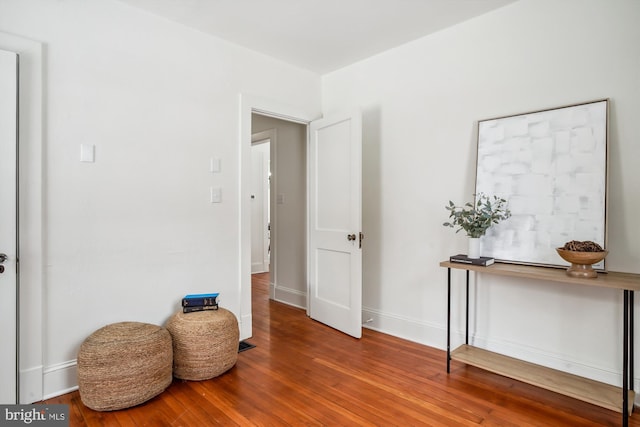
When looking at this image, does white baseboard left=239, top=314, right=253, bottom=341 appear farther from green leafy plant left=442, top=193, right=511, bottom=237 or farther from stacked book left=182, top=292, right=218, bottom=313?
green leafy plant left=442, top=193, right=511, bottom=237

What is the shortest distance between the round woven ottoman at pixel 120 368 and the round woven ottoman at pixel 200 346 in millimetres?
181

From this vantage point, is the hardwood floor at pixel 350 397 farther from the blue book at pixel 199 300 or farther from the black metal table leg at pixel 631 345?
the blue book at pixel 199 300

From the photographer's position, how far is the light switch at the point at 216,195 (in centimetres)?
302

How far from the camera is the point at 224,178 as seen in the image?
10.2 feet

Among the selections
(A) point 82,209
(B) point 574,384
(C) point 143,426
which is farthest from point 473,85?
(C) point 143,426

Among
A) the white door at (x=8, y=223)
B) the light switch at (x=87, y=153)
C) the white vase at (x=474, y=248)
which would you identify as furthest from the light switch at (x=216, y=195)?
the white vase at (x=474, y=248)

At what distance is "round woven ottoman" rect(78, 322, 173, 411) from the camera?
2.05 metres

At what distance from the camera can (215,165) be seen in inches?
120

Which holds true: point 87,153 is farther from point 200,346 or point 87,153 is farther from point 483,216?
point 483,216

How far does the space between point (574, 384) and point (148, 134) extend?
326 centimetres

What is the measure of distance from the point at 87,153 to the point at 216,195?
96cm

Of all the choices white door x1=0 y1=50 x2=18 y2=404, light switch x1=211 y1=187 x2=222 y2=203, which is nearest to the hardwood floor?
white door x1=0 y1=50 x2=18 y2=404

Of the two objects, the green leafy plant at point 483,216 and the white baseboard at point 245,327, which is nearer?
the green leafy plant at point 483,216

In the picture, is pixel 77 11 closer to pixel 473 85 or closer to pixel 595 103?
pixel 473 85
